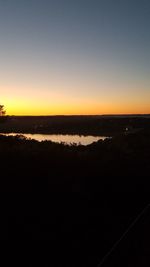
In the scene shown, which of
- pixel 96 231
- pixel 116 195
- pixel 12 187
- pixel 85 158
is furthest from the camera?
pixel 85 158

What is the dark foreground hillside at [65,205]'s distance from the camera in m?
11.7

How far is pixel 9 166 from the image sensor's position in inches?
802

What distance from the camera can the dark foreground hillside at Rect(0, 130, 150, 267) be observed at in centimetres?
1172

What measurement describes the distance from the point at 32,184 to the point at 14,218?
4.38m

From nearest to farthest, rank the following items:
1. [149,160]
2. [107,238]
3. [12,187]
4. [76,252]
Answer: [76,252] → [107,238] → [12,187] → [149,160]

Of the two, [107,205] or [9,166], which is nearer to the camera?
[107,205]

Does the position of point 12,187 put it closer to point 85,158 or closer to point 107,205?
point 107,205

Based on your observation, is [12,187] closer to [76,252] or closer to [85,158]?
[76,252]

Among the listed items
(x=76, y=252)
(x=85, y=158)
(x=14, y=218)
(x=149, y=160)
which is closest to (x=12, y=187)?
(x=14, y=218)

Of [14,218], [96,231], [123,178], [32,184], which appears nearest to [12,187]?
[32,184]

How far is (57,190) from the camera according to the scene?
18344mm

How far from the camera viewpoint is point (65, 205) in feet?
53.7

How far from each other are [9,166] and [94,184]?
14.8 feet

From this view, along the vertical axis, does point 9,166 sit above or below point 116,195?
above
